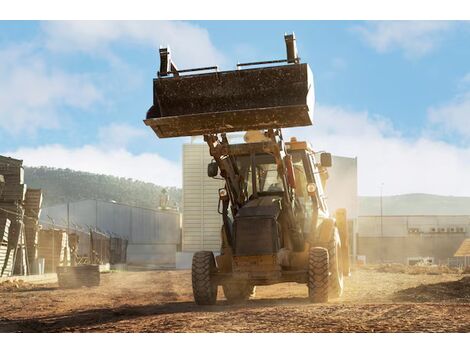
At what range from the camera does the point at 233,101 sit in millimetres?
10500

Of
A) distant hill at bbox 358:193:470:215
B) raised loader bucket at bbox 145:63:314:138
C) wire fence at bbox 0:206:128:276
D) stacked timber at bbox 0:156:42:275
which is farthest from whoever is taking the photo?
distant hill at bbox 358:193:470:215

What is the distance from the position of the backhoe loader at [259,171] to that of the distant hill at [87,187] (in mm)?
107190

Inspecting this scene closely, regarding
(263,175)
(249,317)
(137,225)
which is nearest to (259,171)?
(263,175)

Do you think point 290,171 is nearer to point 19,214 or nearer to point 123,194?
point 19,214

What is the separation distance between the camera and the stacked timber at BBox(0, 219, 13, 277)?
2688 centimetres

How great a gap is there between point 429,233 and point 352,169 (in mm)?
20629

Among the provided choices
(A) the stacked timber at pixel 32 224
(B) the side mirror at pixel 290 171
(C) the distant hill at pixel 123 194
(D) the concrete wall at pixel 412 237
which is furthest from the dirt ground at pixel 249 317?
(C) the distant hill at pixel 123 194

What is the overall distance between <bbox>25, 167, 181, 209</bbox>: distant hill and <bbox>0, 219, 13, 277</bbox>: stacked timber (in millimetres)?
90280

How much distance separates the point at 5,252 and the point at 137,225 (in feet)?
114

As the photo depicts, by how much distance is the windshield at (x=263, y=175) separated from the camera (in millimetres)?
12391

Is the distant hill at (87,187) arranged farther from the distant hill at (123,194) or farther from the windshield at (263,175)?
the windshield at (263,175)

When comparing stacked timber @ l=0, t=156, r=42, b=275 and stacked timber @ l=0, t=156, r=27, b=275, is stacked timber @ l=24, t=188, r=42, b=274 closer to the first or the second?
stacked timber @ l=0, t=156, r=42, b=275

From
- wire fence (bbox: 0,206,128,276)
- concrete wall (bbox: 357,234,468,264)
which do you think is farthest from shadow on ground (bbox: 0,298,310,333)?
concrete wall (bbox: 357,234,468,264)

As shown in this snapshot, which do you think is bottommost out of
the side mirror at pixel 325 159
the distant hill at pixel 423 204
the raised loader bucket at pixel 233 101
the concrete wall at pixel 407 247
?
the concrete wall at pixel 407 247
